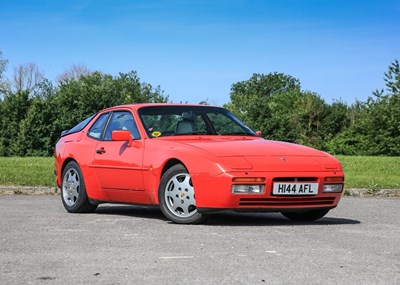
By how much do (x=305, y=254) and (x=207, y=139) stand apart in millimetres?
3280

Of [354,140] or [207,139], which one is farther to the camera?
[354,140]

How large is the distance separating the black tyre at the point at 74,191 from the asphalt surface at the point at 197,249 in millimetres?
218

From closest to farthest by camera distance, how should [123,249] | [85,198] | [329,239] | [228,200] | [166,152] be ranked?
[123,249] < [329,239] < [228,200] < [166,152] < [85,198]

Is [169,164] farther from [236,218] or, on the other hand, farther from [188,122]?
[236,218]

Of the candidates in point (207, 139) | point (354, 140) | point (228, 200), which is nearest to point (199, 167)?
point (228, 200)

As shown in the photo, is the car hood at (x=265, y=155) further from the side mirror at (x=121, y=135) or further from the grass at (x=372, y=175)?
the grass at (x=372, y=175)

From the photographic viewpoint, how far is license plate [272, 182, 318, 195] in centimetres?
828

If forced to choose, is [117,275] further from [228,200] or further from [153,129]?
[153,129]

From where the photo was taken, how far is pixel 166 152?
8750 mm

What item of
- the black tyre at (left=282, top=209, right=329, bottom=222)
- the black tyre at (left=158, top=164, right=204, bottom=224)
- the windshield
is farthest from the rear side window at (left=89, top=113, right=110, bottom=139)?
the black tyre at (left=282, top=209, right=329, bottom=222)

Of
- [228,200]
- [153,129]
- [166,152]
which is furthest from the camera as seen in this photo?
[153,129]

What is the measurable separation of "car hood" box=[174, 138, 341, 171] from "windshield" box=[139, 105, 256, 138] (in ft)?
1.75

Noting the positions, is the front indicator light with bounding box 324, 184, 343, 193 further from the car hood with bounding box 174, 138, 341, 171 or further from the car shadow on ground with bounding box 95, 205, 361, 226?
the car shadow on ground with bounding box 95, 205, 361, 226

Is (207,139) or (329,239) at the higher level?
(207,139)
